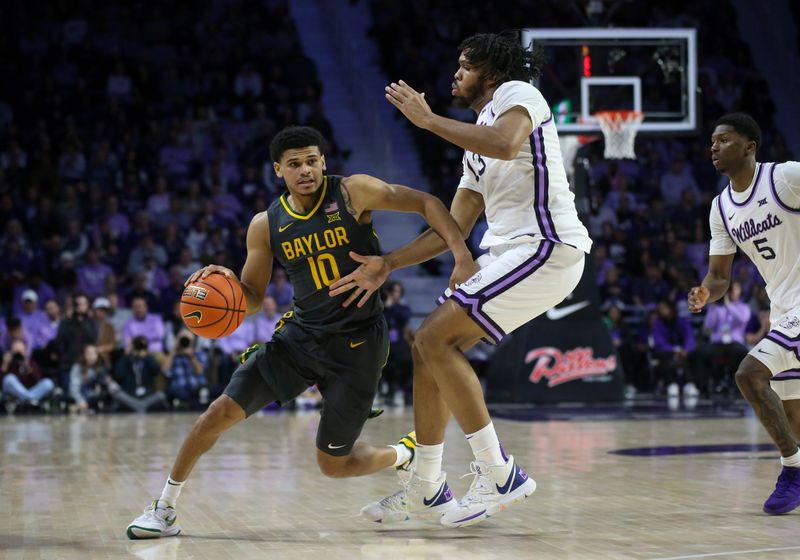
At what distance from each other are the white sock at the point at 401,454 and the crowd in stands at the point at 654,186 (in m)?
8.11

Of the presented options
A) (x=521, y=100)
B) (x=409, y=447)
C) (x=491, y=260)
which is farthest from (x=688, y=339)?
(x=521, y=100)

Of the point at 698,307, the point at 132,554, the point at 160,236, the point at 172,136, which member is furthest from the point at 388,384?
the point at 132,554

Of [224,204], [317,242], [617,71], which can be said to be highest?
[617,71]

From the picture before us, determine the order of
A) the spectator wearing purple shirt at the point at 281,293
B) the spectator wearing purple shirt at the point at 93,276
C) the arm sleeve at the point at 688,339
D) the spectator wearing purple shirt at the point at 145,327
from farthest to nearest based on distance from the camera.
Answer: the arm sleeve at the point at 688,339
the spectator wearing purple shirt at the point at 93,276
the spectator wearing purple shirt at the point at 281,293
the spectator wearing purple shirt at the point at 145,327

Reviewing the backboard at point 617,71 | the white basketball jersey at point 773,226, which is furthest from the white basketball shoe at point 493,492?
the backboard at point 617,71

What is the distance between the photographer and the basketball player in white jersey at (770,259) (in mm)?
5801

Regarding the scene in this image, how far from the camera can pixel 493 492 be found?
5113mm

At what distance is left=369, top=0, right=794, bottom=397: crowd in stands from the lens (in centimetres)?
1548

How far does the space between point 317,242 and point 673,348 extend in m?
11.0

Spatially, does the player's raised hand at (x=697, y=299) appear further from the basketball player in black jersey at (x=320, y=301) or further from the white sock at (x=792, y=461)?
the basketball player in black jersey at (x=320, y=301)

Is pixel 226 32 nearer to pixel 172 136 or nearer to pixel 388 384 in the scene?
pixel 172 136

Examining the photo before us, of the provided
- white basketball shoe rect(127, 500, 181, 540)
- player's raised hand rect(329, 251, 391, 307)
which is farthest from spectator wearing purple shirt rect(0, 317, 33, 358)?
player's raised hand rect(329, 251, 391, 307)

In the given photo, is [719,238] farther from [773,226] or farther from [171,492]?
[171,492]

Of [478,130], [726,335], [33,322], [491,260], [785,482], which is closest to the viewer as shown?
[478,130]
